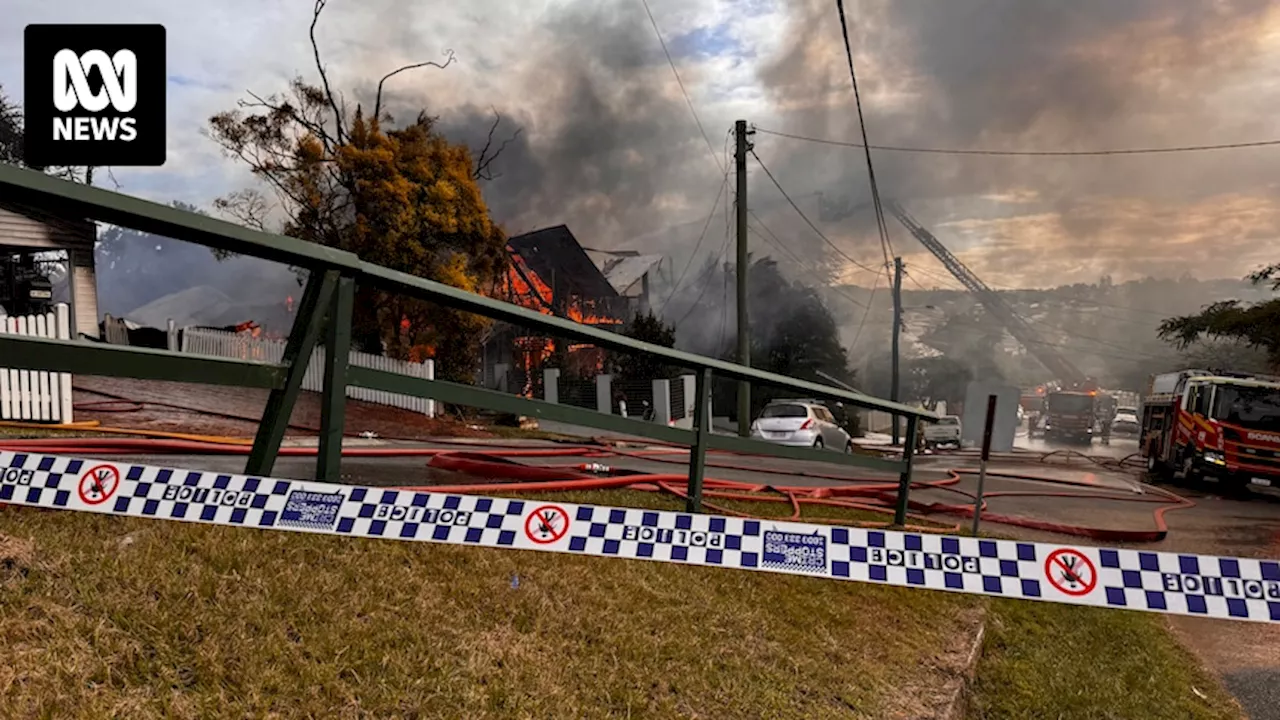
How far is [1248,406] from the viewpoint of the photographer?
17047 mm

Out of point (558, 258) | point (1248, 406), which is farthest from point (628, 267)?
point (1248, 406)

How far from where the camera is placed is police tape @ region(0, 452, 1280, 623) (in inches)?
132

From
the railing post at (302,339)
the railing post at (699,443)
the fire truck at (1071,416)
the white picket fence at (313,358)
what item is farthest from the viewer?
the fire truck at (1071,416)

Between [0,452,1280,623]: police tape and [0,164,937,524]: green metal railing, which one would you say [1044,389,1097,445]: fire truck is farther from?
[0,164,937,524]: green metal railing

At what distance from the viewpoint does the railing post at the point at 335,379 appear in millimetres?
3334

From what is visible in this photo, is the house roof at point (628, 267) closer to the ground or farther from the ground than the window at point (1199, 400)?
farther from the ground

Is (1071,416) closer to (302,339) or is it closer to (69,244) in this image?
(69,244)

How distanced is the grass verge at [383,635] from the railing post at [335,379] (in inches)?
13.0

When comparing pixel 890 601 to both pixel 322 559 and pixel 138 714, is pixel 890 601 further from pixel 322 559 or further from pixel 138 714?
pixel 138 714

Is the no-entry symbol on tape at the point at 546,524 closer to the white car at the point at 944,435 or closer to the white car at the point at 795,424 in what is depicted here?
the white car at the point at 795,424

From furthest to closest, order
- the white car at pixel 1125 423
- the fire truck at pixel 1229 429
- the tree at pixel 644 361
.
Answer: the white car at pixel 1125 423 < the tree at pixel 644 361 < the fire truck at pixel 1229 429

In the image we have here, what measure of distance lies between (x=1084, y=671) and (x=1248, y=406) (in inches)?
593

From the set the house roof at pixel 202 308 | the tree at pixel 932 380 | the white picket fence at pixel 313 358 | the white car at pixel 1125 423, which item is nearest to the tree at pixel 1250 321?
the white car at pixel 1125 423

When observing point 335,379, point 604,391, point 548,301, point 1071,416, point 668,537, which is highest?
point 548,301
